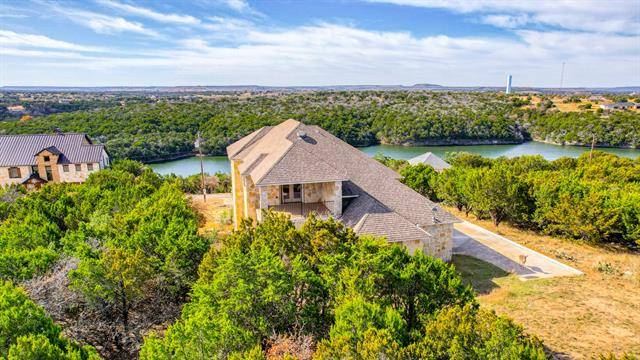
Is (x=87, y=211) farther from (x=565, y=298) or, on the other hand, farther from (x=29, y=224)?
(x=565, y=298)

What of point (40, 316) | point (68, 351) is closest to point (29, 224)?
point (40, 316)

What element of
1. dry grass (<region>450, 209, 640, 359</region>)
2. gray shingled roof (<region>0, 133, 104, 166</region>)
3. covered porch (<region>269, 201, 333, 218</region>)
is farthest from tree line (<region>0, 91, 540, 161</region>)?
dry grass (<region>450, 209, 640, 359</region>)

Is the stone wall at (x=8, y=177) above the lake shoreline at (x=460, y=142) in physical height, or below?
above

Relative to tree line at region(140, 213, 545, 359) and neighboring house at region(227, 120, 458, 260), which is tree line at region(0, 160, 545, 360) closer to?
tree line at region(140, 213, 545, 359)

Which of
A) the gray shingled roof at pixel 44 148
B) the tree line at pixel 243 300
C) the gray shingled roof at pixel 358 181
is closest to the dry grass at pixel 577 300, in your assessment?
the gray shingled roof at pixel 358 181

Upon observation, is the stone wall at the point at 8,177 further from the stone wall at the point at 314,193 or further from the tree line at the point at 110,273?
the stone wall at the point at 314,193

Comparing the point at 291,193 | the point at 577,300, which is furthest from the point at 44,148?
the point at 577,300

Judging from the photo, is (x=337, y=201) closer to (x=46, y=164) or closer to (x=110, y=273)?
(x=110, y=273)
